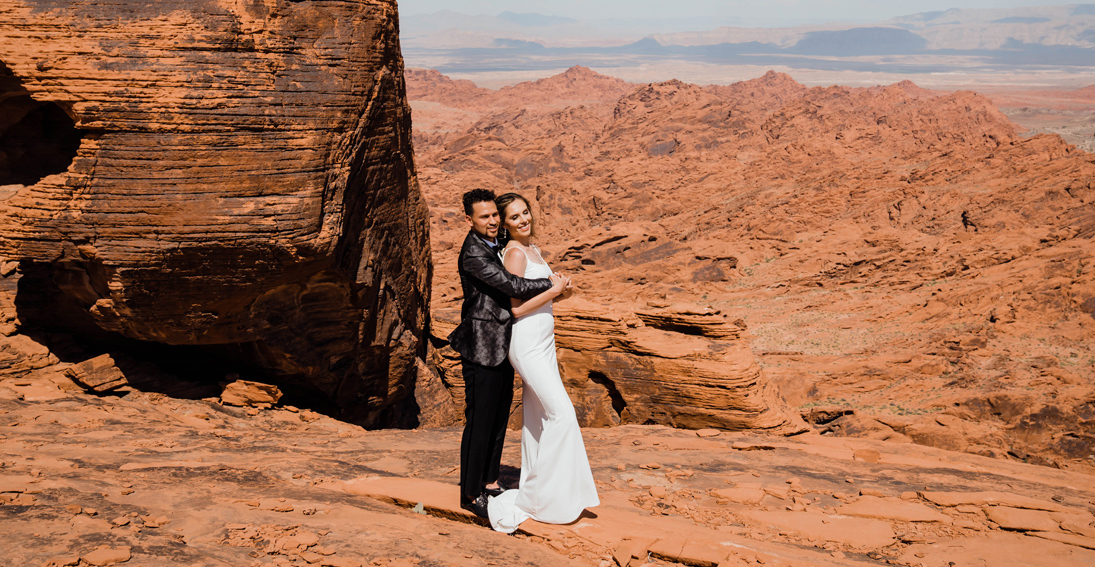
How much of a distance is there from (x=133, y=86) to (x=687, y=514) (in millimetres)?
6112

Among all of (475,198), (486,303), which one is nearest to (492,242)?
(475,198)

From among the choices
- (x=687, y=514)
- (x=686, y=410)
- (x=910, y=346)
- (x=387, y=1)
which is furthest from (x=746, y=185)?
(x=687, y=514)

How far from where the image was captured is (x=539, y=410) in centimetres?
443

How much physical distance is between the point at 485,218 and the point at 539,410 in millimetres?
1315

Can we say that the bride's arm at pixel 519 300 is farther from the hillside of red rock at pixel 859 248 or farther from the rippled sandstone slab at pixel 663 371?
the hillside of red rock at pixel 859 248

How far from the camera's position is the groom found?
4238 mm

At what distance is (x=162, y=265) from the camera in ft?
21.2

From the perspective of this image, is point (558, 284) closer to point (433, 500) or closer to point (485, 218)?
point (485, 218)

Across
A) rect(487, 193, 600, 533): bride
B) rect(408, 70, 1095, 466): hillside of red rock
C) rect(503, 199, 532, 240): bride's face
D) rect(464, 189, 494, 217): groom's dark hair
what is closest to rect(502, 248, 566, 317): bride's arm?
rect(487, 193, 600, 533): bride

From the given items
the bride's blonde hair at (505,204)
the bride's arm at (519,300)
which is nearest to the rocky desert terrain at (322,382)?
the bride's arm at (519,300)

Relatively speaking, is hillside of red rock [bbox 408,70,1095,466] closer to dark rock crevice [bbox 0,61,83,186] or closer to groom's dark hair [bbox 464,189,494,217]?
groom's dark hair [bbox 464,189,494,217]

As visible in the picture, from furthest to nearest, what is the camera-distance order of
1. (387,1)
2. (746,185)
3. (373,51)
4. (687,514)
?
1. (746,185)
2. (387,1)
3. (373,51)
4. (687,514)

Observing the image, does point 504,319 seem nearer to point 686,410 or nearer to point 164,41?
point 164,41

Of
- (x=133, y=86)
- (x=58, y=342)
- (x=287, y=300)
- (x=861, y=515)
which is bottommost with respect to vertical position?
(x=861, y=515)
